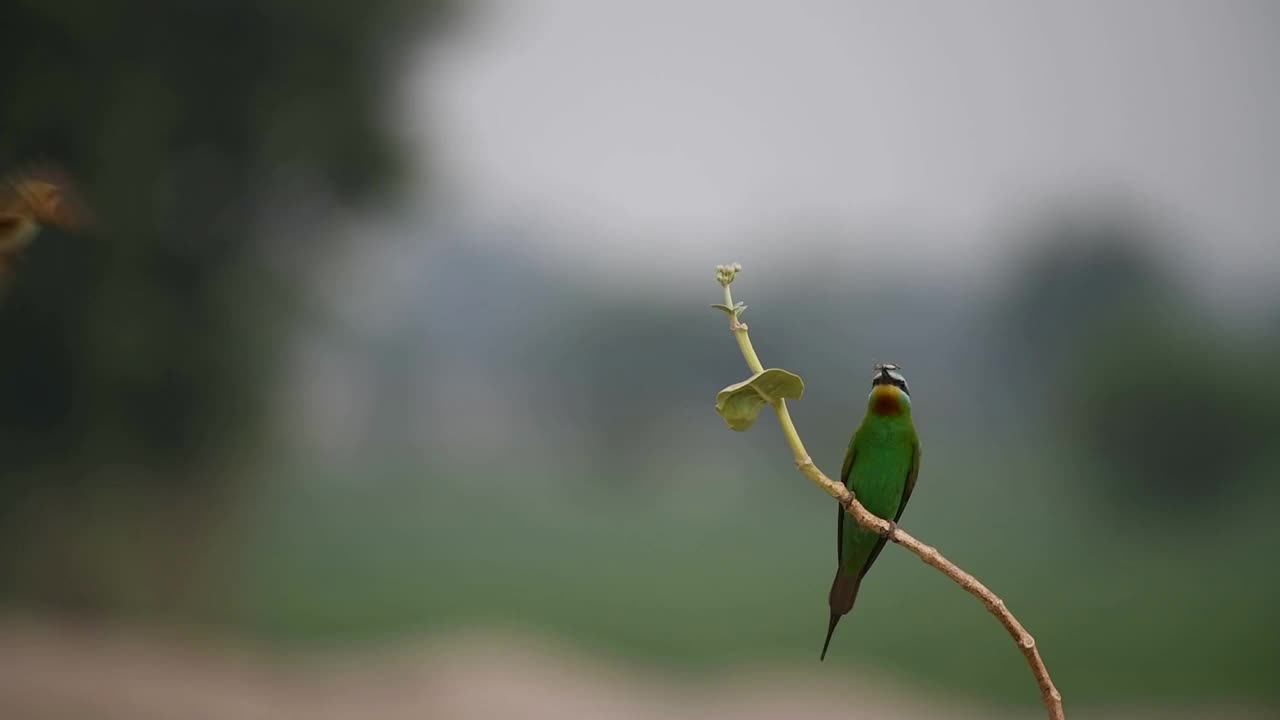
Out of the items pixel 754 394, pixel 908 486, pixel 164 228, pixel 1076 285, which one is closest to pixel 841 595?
pixel 908 486

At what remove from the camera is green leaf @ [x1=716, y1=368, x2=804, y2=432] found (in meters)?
0.66

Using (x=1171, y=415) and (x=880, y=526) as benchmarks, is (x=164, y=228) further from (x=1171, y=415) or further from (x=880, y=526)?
(x=1171, y=415)

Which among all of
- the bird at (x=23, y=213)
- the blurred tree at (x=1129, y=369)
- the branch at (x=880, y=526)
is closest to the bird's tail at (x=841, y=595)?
the branch at (x=880, y=526)

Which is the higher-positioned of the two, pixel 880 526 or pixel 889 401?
pixel 889 401

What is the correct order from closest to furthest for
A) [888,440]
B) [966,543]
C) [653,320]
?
[888,440] < [966,543] < [653,320]

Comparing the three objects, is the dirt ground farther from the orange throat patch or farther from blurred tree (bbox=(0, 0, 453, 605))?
the orange throat patch

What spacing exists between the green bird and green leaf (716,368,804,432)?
185 mm

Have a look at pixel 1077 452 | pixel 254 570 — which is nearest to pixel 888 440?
pixel 1077 452

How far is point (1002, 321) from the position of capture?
5.90 feet

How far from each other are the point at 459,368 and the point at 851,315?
83 centimetres

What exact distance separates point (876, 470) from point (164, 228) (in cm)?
160

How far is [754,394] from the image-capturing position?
0.69 meters

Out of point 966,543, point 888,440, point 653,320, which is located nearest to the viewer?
point 888,440

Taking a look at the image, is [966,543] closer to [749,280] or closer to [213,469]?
[749,280]
